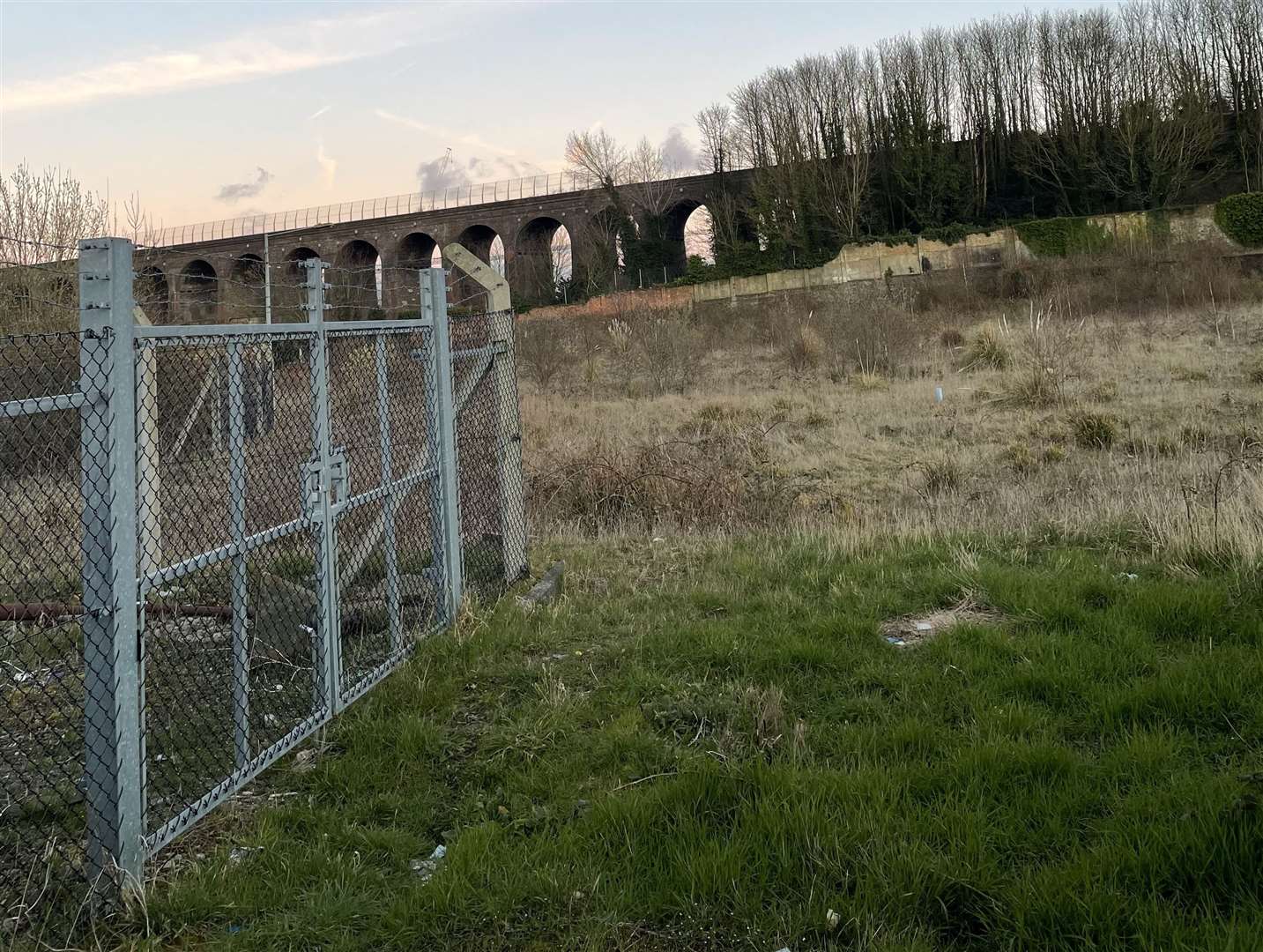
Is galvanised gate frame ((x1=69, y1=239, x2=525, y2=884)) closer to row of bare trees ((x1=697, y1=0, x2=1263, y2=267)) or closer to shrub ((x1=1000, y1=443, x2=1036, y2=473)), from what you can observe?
shrub ((x1=1000, y1=443, x2=1036, y2=473))

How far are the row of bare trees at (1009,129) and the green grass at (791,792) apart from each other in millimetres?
38795

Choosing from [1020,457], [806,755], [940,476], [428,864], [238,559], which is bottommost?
[428,864]

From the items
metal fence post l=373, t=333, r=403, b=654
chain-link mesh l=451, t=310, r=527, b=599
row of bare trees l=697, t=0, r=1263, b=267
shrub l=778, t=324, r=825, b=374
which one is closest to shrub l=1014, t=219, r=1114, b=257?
row of bare trees l=697, t=0, r=1263, b=267

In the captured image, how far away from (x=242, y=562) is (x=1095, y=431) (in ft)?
35.8

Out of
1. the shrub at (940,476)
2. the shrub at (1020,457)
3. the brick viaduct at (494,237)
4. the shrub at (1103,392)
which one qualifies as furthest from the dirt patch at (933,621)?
the brick viaduct at (494,237)

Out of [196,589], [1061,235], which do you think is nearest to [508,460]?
[196,589]

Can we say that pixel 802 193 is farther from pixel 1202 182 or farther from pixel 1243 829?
pixel 1243 829

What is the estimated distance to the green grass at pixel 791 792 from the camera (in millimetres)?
2828

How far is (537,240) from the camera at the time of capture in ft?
196

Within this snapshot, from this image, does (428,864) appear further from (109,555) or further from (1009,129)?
(1009,129)

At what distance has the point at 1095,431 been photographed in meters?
12.2

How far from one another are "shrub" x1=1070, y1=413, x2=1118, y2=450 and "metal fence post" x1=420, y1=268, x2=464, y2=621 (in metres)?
8.89

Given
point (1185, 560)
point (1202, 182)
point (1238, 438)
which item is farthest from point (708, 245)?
point (1185, 560)

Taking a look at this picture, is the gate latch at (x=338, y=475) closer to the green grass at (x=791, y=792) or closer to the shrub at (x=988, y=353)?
the green grass at (x=791, y=792)
